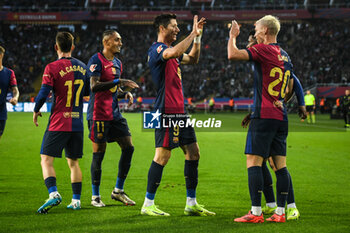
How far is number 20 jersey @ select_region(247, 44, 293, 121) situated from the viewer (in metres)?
5.17

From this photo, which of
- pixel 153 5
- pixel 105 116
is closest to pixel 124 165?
pixel 105 116

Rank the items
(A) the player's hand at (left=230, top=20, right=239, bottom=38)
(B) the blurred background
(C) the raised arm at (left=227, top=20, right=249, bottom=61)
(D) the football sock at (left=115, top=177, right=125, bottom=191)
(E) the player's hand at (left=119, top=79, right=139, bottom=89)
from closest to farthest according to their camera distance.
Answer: (C) the raised arm at (left=227, top=20, right=249, bottom=61) < (A) the player's hand at (left=230, top=20, right=239, bottom=38) < (E) the player's hand at (left=119, top=79, right=139, bottom=89) < (D) the football sock at (left=115, top=177, right=125, bottom=191) < (B) the blurred background

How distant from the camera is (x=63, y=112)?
595 centimetres

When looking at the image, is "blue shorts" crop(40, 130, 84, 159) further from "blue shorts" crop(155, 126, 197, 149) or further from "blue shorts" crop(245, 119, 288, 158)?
"blue shorts" crop(245, 119, 288, 158)

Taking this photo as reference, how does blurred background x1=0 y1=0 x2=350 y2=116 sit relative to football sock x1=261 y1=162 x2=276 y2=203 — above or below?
above

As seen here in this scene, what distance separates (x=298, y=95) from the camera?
5.73 m

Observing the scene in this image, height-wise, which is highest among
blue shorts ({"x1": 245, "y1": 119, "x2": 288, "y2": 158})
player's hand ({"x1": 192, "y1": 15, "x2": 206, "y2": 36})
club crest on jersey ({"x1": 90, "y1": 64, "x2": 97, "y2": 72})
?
player's hand ({"x1": 192, "y1": 15, "x2": 206, "y2": 36})

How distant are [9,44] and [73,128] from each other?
160 ft

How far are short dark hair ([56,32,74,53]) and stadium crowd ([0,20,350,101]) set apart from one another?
37699mm

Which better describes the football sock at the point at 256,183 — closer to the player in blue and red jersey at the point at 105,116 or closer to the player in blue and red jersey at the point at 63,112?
the player in blue and red jersey at the point at 105,116

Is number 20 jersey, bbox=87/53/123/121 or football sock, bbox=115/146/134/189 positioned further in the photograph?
football sock, bbox=115/146/134/189

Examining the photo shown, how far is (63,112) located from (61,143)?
1.28 feet

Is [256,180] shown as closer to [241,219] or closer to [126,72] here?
[241,219]

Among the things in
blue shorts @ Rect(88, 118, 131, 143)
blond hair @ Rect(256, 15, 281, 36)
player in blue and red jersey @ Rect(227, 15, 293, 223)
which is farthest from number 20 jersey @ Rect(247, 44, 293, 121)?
blue shorts @ Rect(88, 118, 131, 143)
